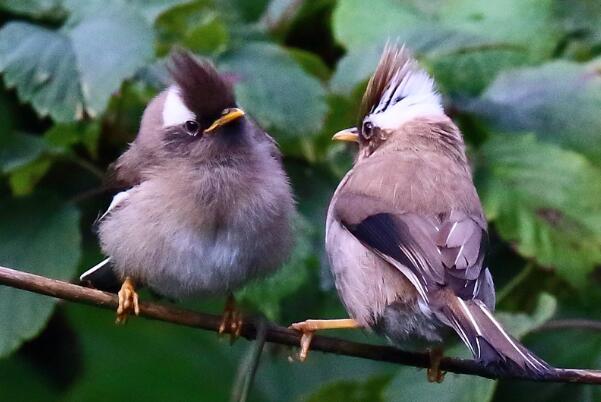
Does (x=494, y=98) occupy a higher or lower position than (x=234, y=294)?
higher

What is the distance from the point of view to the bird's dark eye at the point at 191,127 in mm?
4641

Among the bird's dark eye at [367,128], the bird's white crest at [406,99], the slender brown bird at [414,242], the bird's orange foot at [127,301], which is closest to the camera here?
the slender brown bird at [414,242]

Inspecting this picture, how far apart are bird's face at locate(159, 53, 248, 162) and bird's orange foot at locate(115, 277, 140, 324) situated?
18.9 inches

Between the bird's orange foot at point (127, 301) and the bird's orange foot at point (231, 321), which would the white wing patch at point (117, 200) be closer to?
the bird's orange foot at point (127, 301)

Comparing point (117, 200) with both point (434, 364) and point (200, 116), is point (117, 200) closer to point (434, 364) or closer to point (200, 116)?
point (200, 116)

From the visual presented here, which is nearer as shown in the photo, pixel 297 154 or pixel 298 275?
pixel 298 275

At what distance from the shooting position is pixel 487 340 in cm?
372

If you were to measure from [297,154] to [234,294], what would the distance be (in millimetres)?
904

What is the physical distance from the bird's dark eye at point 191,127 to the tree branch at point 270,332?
0.68 meters

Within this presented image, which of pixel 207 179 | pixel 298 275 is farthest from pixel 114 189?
pixel 298 275

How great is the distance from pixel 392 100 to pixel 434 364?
102 centimetres

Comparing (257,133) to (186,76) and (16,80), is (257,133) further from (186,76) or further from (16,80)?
(16,80)

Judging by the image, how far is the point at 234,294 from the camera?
4.66 metres

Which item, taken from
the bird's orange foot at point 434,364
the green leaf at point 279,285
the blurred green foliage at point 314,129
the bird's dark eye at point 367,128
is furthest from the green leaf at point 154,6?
the bird's orange foot at point 434,364
